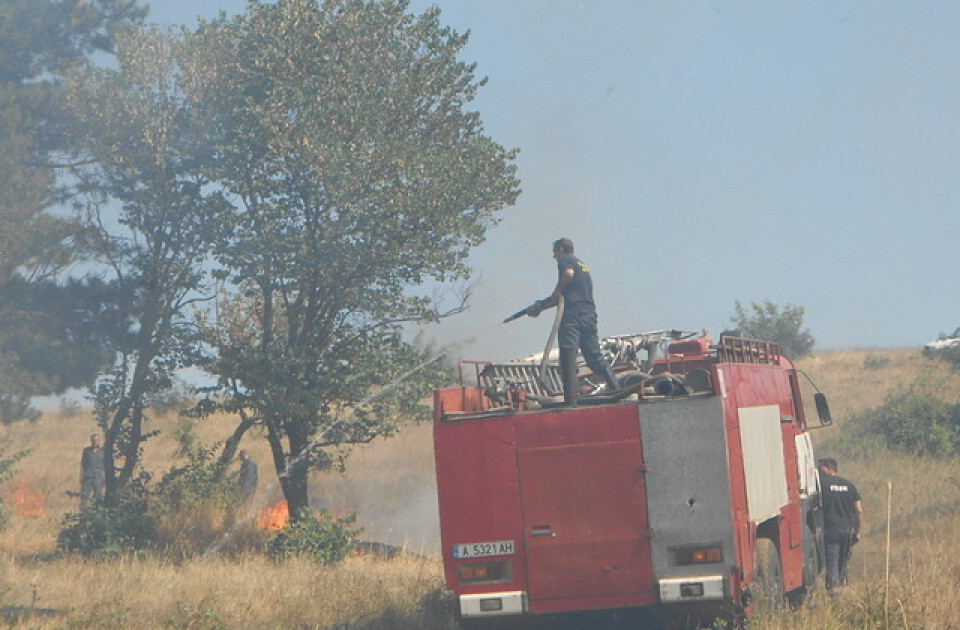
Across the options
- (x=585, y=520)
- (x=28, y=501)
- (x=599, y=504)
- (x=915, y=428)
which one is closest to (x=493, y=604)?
(x=585, y=520)

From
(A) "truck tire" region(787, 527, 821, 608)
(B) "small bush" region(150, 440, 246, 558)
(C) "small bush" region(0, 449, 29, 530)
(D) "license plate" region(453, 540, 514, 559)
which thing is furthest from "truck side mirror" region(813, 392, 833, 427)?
(C) "small bush" region(0, 449, 29, 530)

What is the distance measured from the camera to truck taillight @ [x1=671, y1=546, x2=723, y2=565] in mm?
9047

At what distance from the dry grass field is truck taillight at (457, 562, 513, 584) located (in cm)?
195

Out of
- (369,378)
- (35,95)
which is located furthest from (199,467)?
(35,95)

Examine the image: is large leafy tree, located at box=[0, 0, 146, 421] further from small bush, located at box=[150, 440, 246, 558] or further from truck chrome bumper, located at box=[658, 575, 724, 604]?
truck chrome bumper, located at box=[658, 575, 724, 604]

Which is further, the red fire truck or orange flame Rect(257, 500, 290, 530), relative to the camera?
orange flame Rect(257, 500, 290, 530)

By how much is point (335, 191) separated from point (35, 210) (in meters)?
7.26

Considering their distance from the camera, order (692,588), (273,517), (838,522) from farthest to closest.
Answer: (273,517) → (838,522) → (692,588)

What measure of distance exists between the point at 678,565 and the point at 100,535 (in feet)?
36.0

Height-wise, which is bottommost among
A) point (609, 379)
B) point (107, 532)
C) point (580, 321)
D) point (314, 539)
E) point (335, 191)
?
point (314, 539)

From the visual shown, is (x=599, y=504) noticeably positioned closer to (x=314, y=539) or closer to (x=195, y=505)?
(x=314, y=539)

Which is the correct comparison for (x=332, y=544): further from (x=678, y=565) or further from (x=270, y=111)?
(x=678, y=565)

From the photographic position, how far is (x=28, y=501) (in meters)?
25.6

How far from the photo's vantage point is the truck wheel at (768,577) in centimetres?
955
